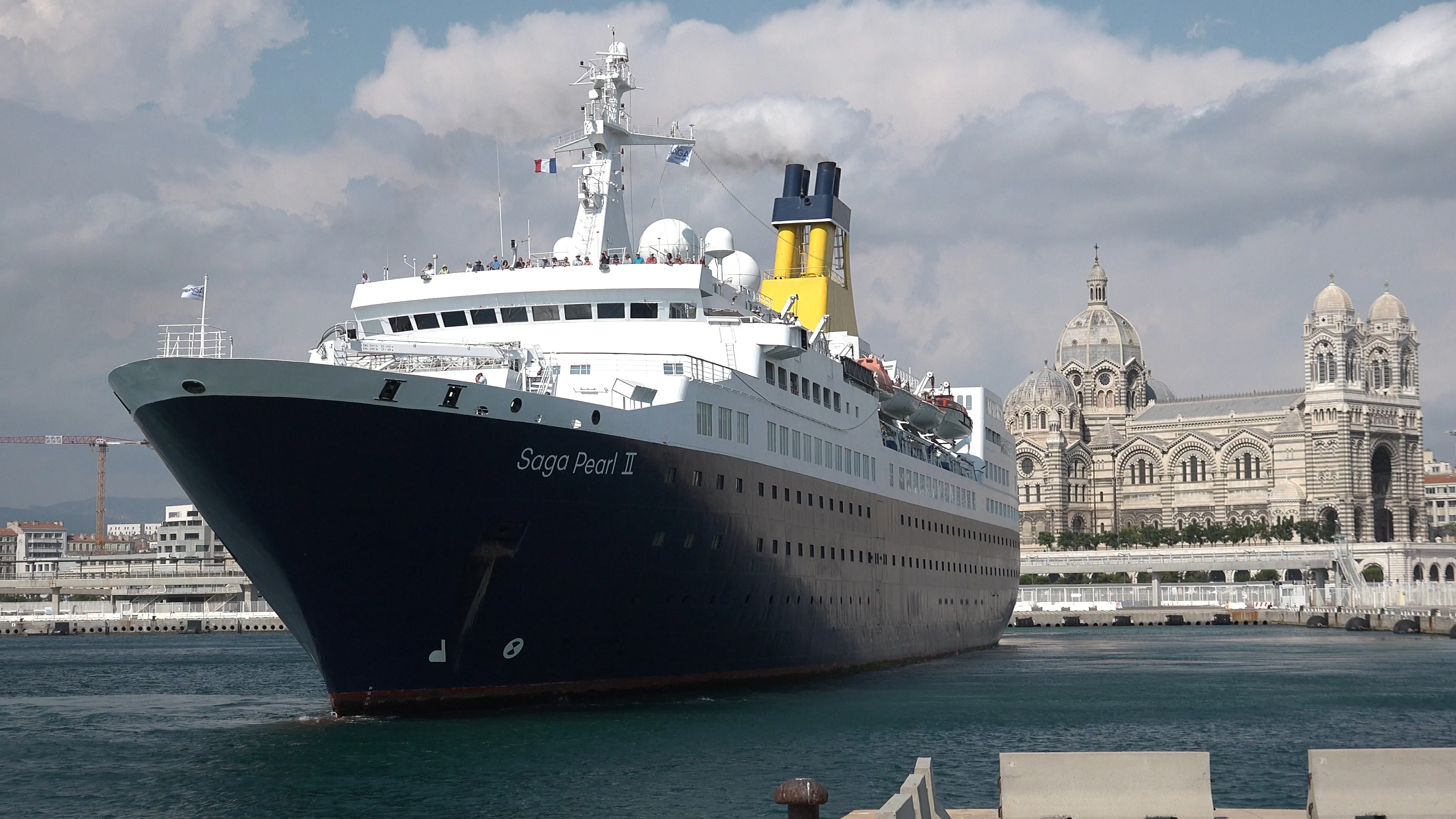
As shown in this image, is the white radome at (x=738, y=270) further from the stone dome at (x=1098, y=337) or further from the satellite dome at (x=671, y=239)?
the stone dome at (x=1098, y=337)

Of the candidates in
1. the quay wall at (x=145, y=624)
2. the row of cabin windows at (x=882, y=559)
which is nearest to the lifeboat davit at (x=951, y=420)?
the row of cabin windows at (x=882, y=559)

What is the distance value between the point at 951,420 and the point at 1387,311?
129819mm

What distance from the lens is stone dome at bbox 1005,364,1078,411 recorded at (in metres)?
180

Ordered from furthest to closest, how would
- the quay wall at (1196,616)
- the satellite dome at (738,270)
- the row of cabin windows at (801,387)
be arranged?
the quay wall at (1196,616) < the satellite dome at (738,270) < the row of cabin windows at (801,387)

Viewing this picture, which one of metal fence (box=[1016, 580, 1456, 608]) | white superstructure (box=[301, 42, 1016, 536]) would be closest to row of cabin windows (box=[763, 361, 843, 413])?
white superstructure (box=[301, 42, 1016, 536])

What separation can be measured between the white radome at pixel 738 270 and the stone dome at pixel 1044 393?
143m

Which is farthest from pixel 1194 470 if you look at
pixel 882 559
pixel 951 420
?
pixel 882 559

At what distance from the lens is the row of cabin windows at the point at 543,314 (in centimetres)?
3531

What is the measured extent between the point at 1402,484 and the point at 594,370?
150 metres

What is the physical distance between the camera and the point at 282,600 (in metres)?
28.2

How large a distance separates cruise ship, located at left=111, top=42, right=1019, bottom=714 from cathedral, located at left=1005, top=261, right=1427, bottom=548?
117m

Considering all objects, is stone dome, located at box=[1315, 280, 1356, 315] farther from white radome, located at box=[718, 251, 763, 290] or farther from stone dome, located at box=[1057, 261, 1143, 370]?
white radome, located at box=[718, 251, 763, 290]

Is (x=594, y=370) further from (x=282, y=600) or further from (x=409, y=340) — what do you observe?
(x=282, y=600)

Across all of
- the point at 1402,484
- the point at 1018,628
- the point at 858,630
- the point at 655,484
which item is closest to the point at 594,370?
the point at 655,484
